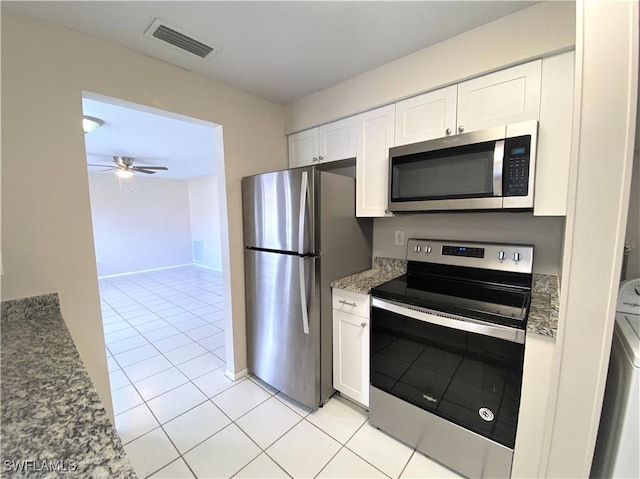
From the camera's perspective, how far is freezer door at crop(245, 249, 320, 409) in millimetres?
1767

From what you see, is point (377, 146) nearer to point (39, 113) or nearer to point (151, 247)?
point (39, 113)

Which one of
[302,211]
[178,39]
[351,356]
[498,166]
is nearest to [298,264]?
[302,211]

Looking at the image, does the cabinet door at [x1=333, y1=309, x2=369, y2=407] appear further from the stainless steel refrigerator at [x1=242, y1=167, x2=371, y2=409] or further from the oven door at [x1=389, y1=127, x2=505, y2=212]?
the oven door at [x1=389, y1=127, x2=505, y2=212]

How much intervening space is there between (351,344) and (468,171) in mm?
1282

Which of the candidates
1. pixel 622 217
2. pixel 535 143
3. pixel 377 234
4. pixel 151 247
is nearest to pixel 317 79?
pixel 377 234

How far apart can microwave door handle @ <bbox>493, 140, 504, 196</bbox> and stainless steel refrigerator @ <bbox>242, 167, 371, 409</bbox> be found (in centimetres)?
89

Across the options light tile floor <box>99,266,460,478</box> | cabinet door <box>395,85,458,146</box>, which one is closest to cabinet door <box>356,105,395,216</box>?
cabinet door <box>395,85,458,146</box>

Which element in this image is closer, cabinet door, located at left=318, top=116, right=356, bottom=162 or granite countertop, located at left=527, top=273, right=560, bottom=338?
granite countertop, located at left=527, top=273, right=560, bottom=338

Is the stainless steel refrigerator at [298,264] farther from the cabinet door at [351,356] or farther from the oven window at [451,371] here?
the oven window at [451,371]

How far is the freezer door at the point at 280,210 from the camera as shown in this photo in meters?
1.69

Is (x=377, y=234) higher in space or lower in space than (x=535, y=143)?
lower

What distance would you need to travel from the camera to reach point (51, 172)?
1.33 metres

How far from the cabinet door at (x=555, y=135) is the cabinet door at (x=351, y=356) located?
3.82ft

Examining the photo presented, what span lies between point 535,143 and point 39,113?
7.95 ft
